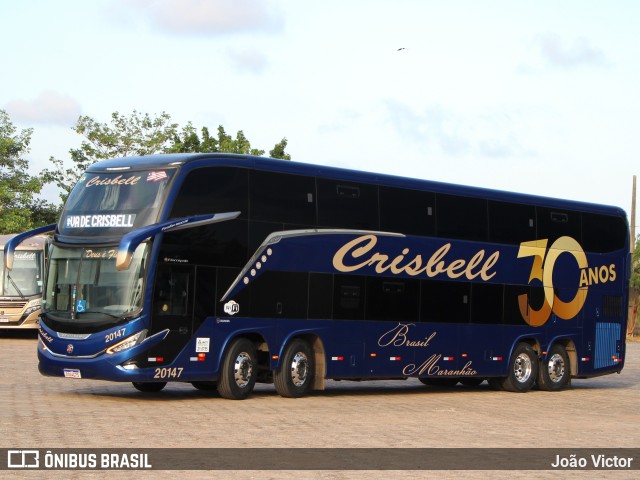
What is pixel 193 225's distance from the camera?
65.2ft

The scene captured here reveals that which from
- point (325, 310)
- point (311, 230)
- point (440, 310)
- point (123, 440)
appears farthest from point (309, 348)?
point (123, 440)

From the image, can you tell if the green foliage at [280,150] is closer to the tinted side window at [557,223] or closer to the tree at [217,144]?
the tree at [217,144]

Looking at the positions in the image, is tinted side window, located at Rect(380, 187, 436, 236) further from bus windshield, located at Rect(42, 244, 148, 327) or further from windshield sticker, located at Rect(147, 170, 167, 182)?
bus windshield, located at Rect(42, 244, 148, 327)

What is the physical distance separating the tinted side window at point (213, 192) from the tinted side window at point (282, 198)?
0.25 m

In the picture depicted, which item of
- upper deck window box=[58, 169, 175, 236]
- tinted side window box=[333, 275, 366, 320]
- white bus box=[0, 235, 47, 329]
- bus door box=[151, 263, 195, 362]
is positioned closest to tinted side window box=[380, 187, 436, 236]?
tinted side window box=[333, 275, 366, 320]

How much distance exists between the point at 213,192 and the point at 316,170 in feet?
8.62

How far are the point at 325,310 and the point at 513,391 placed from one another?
6.44 meters

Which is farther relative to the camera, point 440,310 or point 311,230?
point 440,310

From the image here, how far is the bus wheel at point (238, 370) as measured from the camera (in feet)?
67.8

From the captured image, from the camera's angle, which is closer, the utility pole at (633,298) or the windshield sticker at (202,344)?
the windshield sticker at (202,344)

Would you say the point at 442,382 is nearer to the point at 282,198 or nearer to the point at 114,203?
the point at 282,198

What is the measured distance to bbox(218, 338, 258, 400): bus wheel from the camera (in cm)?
2067

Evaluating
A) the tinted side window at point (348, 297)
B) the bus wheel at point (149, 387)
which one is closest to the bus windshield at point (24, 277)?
the bus wheel at point (149, 387)

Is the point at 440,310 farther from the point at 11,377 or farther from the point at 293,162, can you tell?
the point at 11,377
